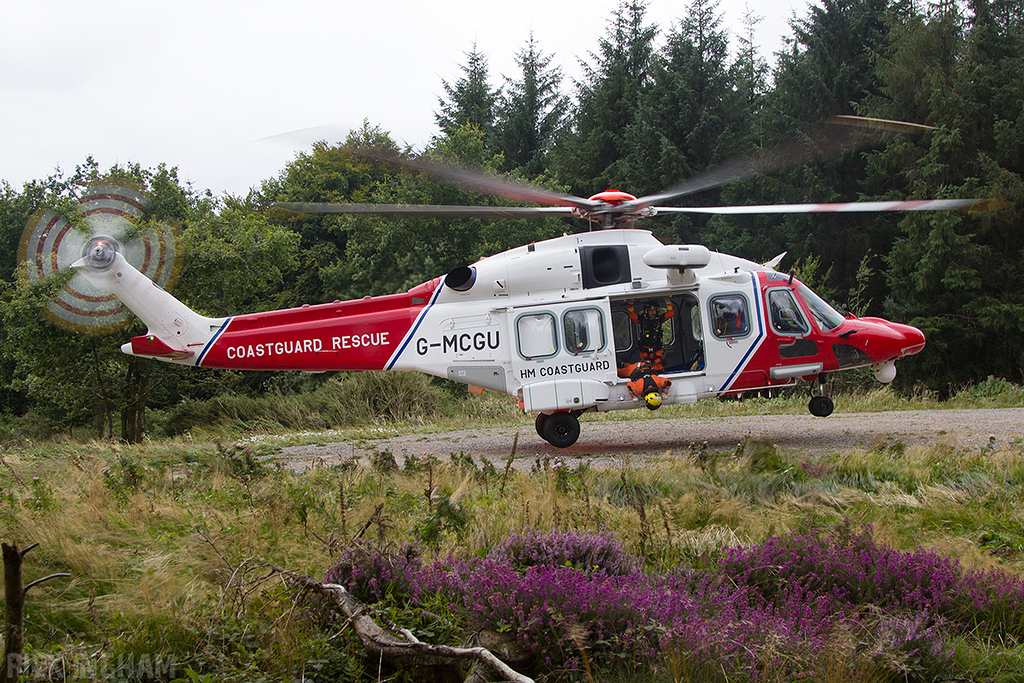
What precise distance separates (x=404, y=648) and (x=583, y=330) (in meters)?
7.01

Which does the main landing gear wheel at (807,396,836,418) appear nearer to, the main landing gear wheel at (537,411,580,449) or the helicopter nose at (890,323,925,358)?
the helicopter nose at (890,323,925,358)

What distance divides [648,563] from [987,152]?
27005mm

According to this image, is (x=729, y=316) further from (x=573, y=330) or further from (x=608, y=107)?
(x=608, y=107)

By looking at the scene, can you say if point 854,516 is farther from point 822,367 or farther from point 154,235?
point 154,235

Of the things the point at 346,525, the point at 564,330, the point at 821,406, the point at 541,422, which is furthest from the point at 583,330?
the point at 346,525

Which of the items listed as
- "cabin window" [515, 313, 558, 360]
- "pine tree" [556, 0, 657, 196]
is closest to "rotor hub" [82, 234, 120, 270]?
"cabin window" [515, 313, 558, 360]

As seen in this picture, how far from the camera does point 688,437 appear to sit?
1123 centimetres

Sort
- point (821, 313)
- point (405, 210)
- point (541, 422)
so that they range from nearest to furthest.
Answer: point (405, 210), point (821, 313), point (541, 422)

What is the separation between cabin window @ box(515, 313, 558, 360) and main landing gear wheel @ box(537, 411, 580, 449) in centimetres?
87

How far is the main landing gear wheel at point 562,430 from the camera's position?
10.2m

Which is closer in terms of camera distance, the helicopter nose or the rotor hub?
the rotor hub

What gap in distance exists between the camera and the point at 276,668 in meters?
3.46

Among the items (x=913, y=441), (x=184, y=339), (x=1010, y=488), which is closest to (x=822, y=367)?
(x=913, y=441)

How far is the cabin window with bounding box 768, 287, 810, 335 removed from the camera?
10320mm
